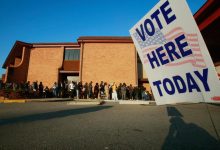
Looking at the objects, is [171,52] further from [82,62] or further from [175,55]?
[82,62]

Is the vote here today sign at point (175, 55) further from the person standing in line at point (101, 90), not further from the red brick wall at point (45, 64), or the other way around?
the red brick wall at point (45, 64)

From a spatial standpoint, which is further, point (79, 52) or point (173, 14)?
point (79, 52)

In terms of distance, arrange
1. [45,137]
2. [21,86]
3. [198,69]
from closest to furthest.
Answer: [198,69] < [45,137] < [21,86]

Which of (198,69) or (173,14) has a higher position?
(173,14)

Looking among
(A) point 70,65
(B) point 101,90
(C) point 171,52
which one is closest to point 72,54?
(A) point 70,65

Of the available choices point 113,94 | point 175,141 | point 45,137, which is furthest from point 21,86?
point 175,141

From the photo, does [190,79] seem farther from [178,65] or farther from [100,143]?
[100,143]

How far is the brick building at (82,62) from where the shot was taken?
20.6 metres

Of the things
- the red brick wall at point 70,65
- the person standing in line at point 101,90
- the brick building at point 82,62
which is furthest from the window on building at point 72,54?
the person standing in line at point 101,90

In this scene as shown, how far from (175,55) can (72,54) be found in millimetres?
21692

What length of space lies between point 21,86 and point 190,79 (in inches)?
674

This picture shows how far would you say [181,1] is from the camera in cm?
215

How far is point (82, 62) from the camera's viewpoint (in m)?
20.9

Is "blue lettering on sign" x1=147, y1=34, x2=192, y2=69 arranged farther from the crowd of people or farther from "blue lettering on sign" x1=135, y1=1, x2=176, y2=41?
the crowd of people
